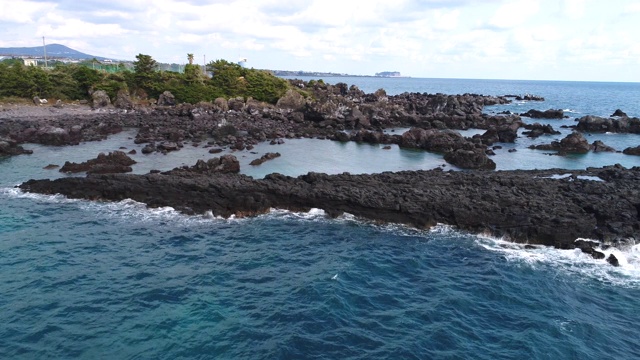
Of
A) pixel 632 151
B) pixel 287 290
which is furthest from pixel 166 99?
pixel 632 151

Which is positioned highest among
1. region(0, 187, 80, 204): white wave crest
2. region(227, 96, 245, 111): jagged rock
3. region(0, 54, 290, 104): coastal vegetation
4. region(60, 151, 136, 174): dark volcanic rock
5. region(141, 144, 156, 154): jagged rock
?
region(0, 54, 290, 104): coastal vegetation

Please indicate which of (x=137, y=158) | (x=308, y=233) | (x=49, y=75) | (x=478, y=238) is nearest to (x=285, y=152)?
(x=137, y=158)

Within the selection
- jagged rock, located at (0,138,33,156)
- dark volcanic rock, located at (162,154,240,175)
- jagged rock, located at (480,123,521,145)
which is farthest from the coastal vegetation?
dark volcanic rock, located at (162,154,240,175)

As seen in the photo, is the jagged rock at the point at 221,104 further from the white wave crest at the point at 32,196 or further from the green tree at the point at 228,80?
the white wave crest at the point at 32,196

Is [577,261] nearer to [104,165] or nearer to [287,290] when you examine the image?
[287,290]

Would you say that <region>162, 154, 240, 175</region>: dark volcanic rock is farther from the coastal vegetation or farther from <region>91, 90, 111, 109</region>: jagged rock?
<region>91, 90, 111, 109</region>: jagged rock

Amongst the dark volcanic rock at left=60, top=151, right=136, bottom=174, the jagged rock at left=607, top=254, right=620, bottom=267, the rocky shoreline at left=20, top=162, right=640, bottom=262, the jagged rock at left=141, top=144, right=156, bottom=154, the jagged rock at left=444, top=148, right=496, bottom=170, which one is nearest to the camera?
the jagged rock at left=607, top=254, right=620, bottom=267

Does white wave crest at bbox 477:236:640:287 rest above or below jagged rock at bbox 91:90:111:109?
below
